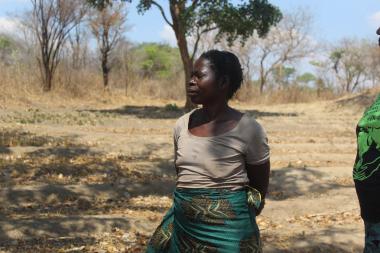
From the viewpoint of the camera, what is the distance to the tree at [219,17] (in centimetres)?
1585

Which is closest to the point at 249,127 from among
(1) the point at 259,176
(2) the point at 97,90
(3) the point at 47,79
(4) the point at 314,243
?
(1) the point at 259,176

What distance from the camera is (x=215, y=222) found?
217 cm

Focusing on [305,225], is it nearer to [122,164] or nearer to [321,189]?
[321,189]

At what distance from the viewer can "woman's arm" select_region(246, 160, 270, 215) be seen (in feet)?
7.47

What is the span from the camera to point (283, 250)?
4535mm

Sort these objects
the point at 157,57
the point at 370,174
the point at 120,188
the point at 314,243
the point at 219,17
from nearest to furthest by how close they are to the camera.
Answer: the point at 370,174 < the point at 314,243 < the point at 120,188 < the point at 219,17 < the point at 157,57

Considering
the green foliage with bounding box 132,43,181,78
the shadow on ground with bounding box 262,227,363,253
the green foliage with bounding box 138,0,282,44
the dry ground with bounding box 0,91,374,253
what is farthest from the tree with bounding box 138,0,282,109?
the green foliage with bounding box 132,43,181,78

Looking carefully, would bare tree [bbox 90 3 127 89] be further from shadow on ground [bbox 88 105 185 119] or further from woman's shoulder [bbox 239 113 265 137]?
woman's shoulder [bbox 239 113 265 137]

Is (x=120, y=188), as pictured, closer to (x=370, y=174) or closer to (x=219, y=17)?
(x=370, y=174)

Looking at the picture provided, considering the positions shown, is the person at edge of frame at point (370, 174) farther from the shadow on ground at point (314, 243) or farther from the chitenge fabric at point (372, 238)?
the shadow on ground at point (314, 243)

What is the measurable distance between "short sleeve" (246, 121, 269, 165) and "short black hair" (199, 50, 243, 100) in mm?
216

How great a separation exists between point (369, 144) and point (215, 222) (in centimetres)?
67

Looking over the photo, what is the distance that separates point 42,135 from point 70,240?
6132mm

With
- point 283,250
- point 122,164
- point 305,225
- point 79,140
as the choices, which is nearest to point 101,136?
point 79,140
